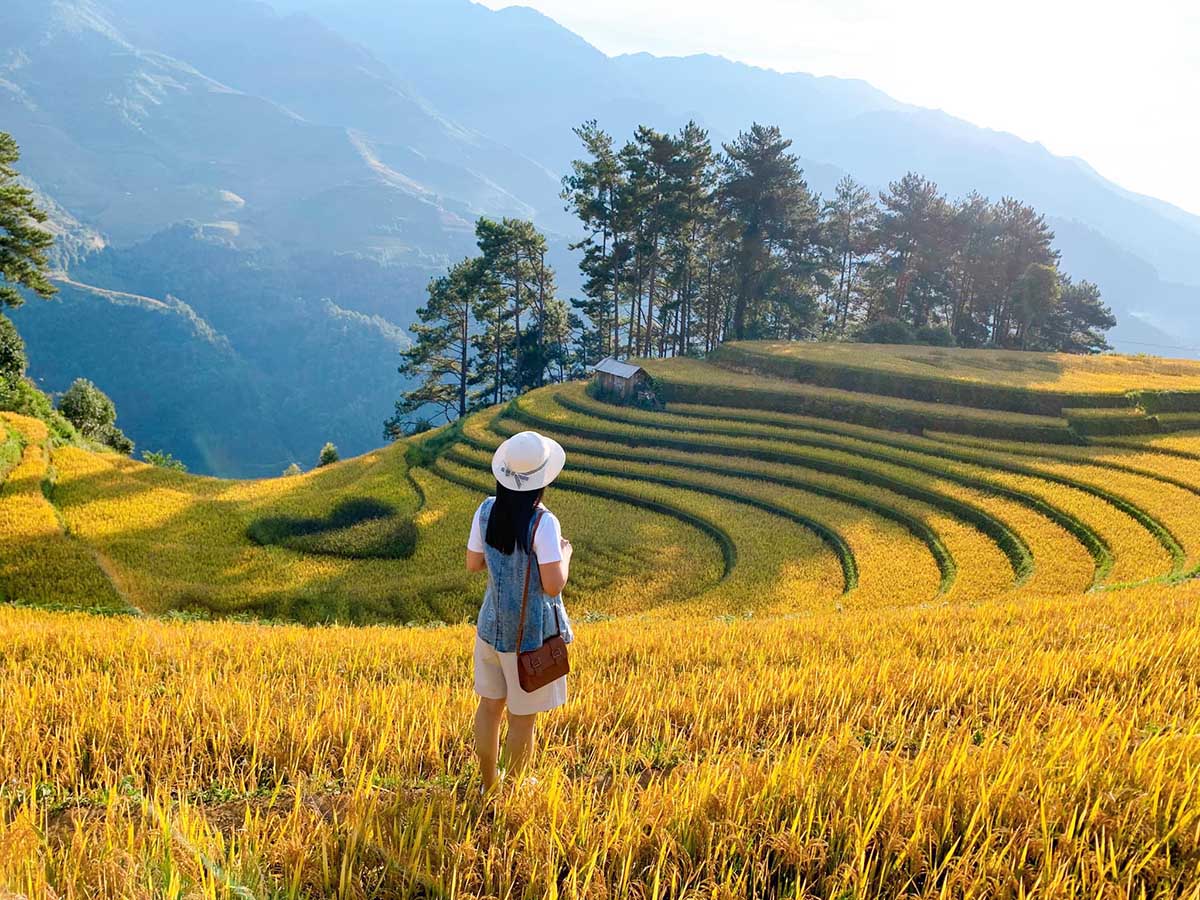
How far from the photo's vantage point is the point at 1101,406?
83.4ft

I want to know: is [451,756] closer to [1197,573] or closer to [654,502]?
[1197,573]

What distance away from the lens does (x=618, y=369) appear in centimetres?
2928

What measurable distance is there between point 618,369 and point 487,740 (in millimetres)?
26417

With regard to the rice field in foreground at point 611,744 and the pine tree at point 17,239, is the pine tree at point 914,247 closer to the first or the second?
the rice field in foreground at point 611,744

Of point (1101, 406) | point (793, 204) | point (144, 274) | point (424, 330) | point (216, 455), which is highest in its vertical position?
point (144, 274)

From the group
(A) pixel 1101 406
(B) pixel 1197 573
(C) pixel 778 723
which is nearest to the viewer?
(C) pixel 778 723

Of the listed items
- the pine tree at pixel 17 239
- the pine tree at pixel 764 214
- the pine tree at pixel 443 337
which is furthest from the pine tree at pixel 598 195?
the pine tree at pixel 17 239

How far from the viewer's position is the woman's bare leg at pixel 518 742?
3.44m

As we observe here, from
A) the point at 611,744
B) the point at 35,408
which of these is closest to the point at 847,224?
the point at 35,408

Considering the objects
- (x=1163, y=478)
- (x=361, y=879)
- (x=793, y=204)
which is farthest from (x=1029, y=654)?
(x=793, y=204)

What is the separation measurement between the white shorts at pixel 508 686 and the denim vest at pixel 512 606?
64 millimetres

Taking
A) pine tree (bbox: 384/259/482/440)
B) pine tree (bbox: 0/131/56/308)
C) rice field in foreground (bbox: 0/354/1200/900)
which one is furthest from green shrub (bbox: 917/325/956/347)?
pine tree (bbox: 0/131/56/308)

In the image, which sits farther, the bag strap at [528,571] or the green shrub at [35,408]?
the green shrub at [35,408]

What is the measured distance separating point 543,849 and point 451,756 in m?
1.31
